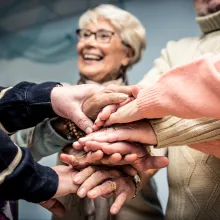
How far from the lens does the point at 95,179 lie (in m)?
0.98

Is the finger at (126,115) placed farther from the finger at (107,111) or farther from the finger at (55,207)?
the finger at (55,207)

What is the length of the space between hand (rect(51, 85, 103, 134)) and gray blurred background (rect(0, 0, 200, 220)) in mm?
1235

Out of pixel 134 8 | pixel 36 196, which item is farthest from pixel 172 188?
pixel 134 8

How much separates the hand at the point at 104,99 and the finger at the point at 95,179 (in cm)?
16

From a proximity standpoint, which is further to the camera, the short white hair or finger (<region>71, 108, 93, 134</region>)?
the short white hair

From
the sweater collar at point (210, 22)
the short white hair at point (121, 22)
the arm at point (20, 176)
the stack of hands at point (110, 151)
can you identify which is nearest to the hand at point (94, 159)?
the stack of hands at point (110, 151)

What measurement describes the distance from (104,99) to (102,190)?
0.23 meters

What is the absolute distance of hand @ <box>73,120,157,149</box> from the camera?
0.91m

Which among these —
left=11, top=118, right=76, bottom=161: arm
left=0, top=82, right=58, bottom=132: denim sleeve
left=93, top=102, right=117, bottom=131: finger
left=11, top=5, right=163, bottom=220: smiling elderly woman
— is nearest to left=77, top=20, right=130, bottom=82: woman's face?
left=11, top=5, right=163, bottom=220: smiling elderly woman

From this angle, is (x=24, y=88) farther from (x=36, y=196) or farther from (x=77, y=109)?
(x=36, y=196)

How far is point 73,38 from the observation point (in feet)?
8.18

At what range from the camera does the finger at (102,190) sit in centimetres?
94

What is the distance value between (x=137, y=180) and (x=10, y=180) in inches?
16.3

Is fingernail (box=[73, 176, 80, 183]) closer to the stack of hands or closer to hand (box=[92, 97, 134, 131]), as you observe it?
the stack of hands
